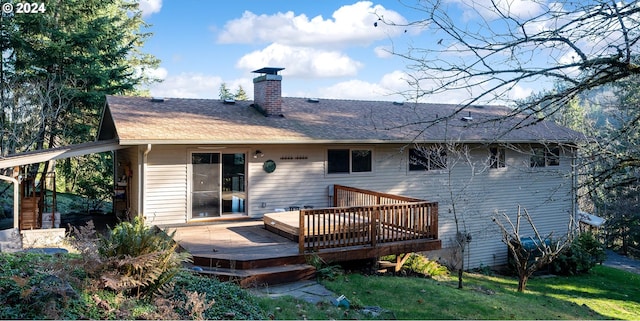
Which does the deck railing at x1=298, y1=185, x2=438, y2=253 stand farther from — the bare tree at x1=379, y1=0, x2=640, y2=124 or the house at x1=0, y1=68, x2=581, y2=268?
the bare tree at x1=379, y1=0, x2=640, y2=124

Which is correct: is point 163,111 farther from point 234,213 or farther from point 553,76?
point 553,76

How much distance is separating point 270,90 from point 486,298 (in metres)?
8.35

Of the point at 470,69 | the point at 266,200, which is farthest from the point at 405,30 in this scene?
the point at 266,200

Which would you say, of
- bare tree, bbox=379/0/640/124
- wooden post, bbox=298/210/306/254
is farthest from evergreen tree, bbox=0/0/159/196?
bare tree, bbox=379/0/640/124

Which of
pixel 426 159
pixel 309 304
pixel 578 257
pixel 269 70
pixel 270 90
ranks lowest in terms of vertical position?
pixel 578 257

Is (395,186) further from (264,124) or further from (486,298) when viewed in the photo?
(486,298)

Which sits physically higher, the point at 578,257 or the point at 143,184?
the point at 143,184

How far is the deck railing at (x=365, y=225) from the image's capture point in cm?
917

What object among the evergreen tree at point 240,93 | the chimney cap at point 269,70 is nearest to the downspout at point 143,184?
the chimney cap at point 269,70

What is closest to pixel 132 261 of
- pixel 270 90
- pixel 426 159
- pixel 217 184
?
pixel 217 184

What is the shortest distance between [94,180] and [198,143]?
946cm

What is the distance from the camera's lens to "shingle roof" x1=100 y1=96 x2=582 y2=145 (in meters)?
11.2

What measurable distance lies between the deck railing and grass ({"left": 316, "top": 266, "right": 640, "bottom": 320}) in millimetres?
781

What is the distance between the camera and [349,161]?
13461 mm
